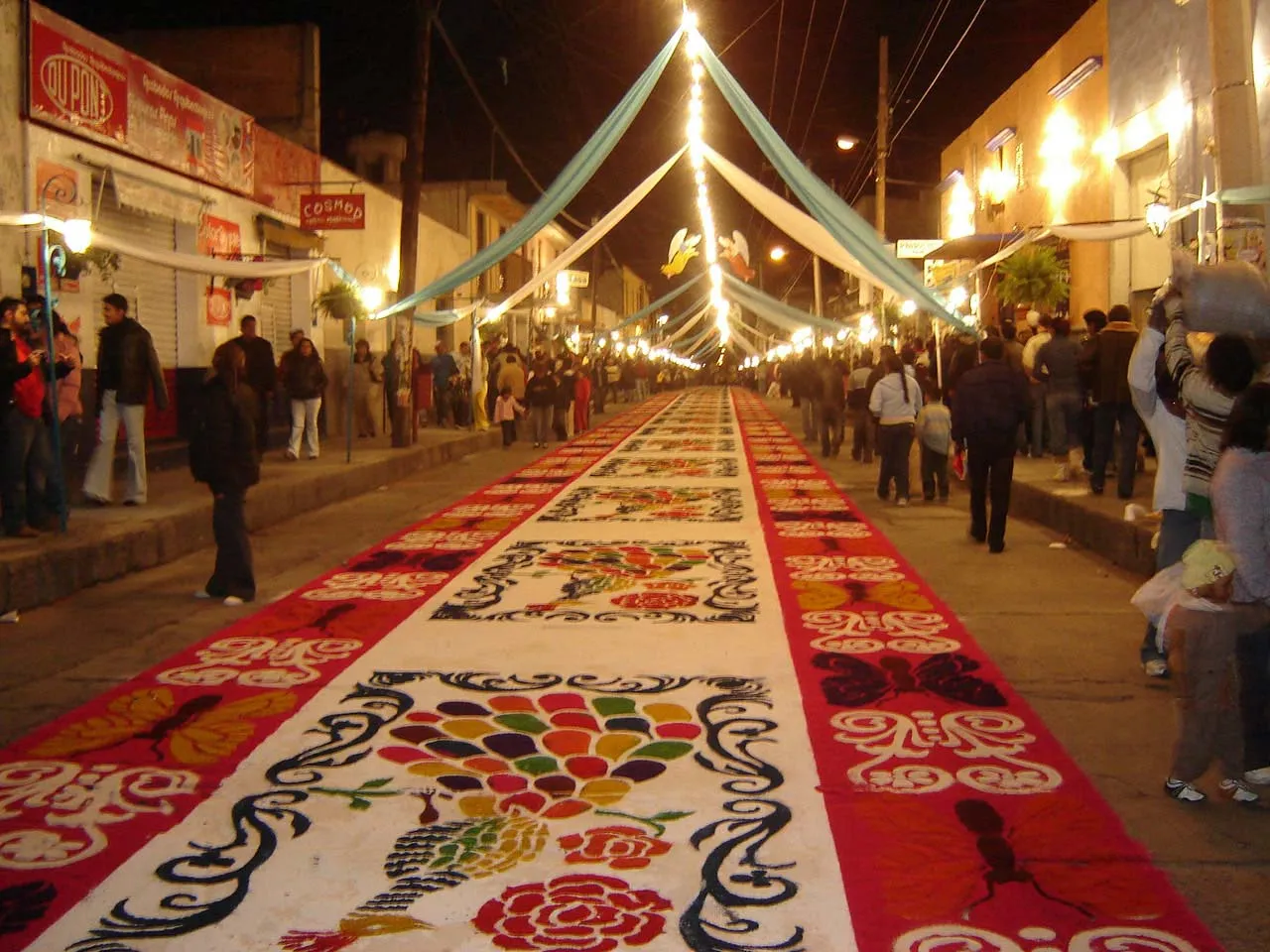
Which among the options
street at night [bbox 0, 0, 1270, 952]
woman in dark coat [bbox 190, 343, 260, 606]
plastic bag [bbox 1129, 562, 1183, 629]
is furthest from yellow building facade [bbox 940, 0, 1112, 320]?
plastic bag [bbox 1129, 562, 1183, 629]

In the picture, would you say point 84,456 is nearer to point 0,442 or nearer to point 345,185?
point 0,442

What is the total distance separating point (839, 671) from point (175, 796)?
314 cm

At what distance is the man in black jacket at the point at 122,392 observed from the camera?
1084 centimetres

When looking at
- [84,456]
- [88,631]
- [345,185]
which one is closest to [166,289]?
[84,456]

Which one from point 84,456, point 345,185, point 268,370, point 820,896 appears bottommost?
point 820,896

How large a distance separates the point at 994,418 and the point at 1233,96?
9.91 ft

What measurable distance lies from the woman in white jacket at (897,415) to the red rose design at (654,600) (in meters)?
5.89

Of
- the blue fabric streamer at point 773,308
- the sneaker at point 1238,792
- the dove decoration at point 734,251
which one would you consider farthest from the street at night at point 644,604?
the dove decoration at point 734,251

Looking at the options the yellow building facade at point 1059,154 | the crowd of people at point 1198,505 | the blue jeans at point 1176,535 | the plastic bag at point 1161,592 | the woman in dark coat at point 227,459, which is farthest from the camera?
the yellow building facade at point 1059,154

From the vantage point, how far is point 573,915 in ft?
11.5

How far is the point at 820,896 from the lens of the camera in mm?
3615

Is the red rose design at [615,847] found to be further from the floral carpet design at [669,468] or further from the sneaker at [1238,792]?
the floral carpet design at [669,468]

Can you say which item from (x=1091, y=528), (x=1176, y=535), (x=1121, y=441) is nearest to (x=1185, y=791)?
(x=1176, y=535)

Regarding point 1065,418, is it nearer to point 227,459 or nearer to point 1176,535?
point 1176,535
